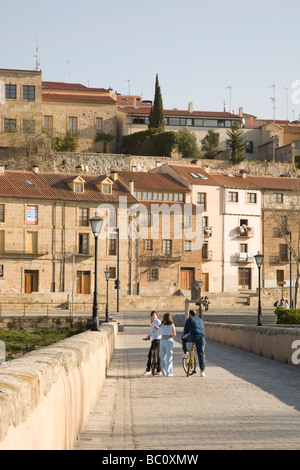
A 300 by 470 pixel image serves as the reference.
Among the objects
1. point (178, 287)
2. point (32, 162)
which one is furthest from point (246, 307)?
point (32, 162)

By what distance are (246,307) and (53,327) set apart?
1797 cm

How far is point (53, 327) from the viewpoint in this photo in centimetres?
5050

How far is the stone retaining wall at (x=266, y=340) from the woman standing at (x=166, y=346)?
295 centimetres

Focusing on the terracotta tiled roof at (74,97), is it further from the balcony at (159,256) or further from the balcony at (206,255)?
the balcony at (159,256)

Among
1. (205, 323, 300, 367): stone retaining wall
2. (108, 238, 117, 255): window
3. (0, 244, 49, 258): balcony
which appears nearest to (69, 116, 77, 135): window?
(108, 238, 117, 255): window

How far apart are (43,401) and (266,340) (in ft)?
52.3

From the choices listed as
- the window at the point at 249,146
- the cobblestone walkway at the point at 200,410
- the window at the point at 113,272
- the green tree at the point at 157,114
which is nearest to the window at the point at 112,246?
the window at the point at 113,272

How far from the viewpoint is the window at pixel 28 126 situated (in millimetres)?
76375

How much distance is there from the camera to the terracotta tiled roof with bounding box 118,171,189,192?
6830cm

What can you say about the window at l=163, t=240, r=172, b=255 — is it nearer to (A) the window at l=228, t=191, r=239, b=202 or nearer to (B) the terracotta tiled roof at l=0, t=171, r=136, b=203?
(B) the terracotta tiled roof at l=0, t=171, r=136, b=203

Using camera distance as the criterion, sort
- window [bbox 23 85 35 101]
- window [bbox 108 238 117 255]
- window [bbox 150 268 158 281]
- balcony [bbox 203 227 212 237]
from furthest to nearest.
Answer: window [bbox 23 85 35 101] → balcony [bbox 203 227 212 237] → window [bbox 150 268 158 281] → window [bbox 108 238 117 255]

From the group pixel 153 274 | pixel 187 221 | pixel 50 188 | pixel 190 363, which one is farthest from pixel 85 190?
pixel 190 363

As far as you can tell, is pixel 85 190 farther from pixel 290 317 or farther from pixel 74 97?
pixel 290 317

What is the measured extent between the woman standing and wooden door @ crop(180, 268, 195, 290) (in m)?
50.2
